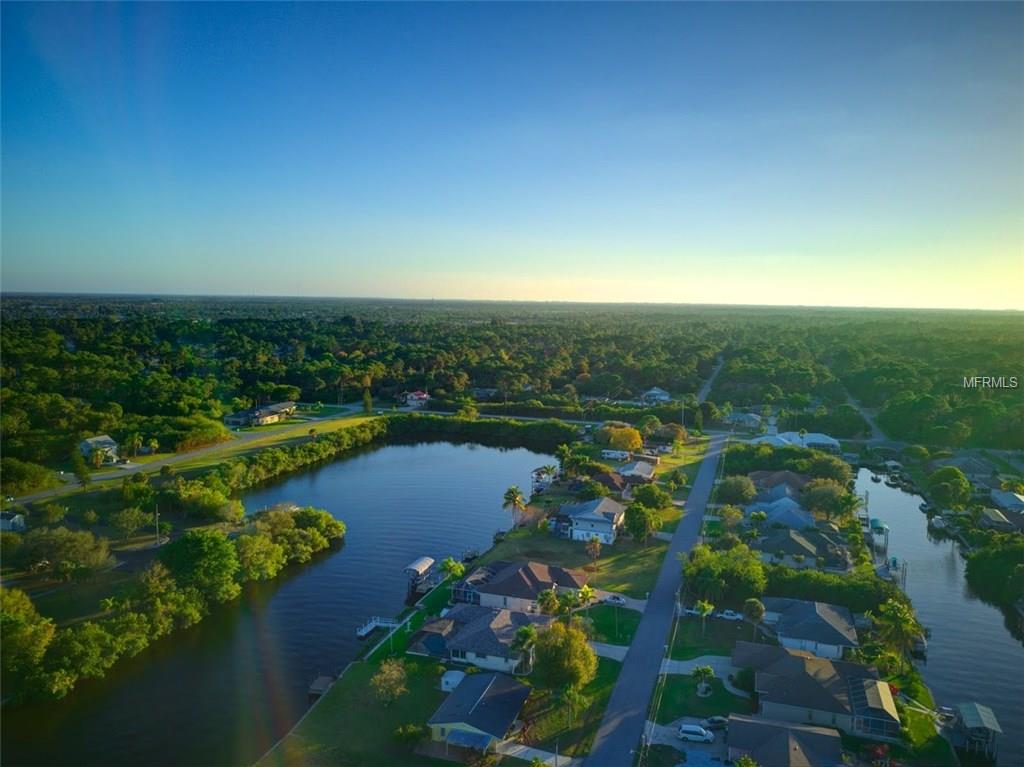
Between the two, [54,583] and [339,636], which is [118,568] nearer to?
[54,583]

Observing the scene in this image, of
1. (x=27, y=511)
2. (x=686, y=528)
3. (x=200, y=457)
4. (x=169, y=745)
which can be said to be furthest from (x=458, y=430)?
(x=169, y=745)

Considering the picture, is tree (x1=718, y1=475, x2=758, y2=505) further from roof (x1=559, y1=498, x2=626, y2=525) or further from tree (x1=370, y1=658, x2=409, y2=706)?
tree (x1=370, y1=658, x2=409, y2=706)

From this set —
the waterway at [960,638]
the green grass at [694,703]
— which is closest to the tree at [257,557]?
the green grass at [694,703]

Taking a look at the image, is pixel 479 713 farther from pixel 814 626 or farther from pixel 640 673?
pixel 814 626

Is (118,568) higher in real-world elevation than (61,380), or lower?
lower

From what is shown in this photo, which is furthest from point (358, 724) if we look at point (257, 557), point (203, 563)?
point (257, 557)

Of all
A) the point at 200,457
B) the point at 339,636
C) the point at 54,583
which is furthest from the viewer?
the point at 200,457

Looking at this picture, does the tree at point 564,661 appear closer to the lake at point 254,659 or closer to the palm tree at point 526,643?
the palm tree at point 526,643
